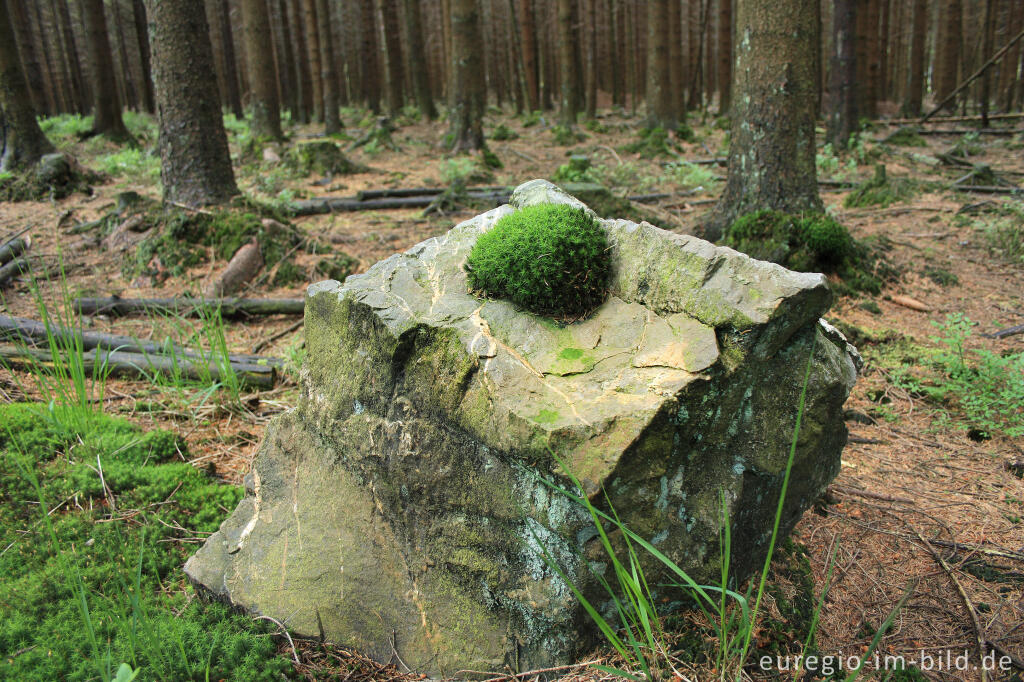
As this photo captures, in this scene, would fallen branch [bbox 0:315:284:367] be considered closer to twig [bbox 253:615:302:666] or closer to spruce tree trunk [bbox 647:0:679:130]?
twig [bbox 253:615:302:666]

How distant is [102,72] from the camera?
14086mm

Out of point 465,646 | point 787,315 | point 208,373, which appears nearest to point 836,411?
point 787,315

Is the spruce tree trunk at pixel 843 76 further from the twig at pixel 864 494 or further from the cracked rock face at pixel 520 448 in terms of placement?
the cracked rock face at pixel 520 448

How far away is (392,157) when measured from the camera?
45.1 feet

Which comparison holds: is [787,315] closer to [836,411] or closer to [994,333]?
[836,411]

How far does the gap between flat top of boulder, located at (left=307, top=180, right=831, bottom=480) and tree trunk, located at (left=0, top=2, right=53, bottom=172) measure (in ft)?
36.7

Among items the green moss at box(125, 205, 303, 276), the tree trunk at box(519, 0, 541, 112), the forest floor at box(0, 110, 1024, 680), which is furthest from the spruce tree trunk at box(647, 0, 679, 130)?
the green moss at box(125, 205, 303, 276)

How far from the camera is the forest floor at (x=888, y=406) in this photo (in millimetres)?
2656

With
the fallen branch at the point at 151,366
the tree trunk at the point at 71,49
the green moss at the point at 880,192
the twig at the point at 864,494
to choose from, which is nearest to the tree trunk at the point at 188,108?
the fallen branch at the point at 151,366

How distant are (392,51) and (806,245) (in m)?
16.6

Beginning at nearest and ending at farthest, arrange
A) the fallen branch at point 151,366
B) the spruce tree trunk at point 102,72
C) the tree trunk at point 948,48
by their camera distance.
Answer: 1. the fallen branch at point 151,366
2. the spruce tree trunk at point 102,72
3. the tree trunk at point 948,48

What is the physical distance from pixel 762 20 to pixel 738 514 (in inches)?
206

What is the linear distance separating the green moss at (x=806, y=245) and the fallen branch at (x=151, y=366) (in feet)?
14.3

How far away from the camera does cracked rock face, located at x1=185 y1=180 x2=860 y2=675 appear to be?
88.4 inches
